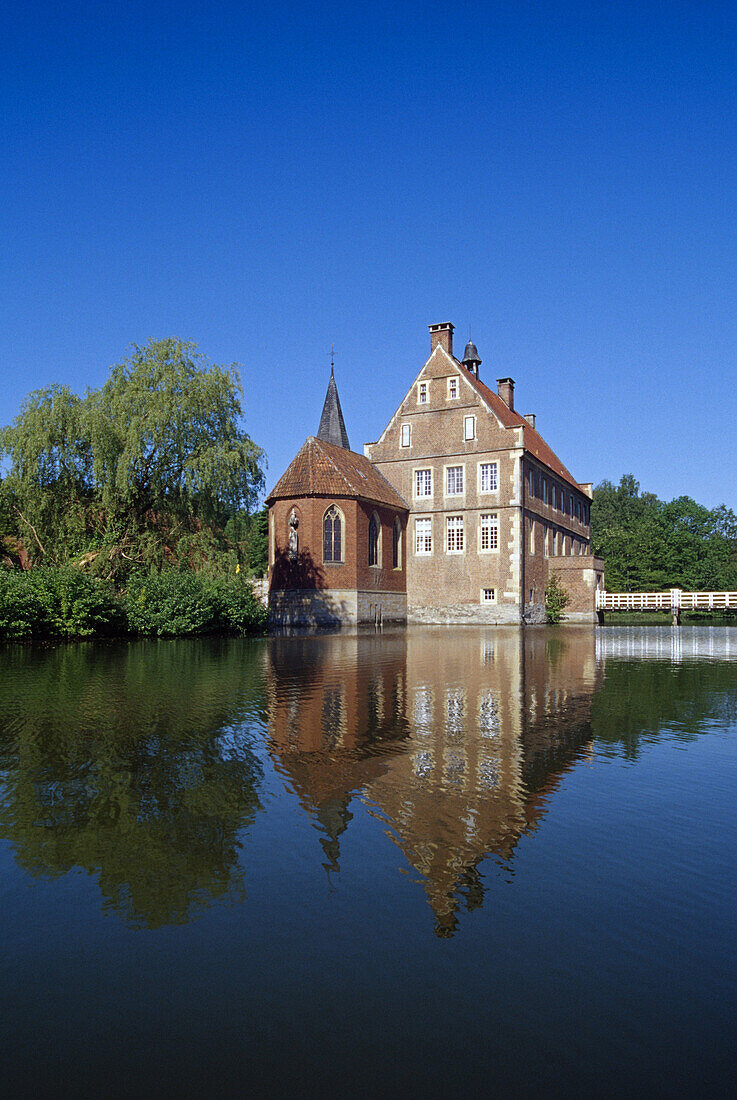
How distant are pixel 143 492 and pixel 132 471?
1193 mm

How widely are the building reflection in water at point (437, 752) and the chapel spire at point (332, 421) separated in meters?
38.3

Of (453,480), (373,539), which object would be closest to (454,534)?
(453,480)

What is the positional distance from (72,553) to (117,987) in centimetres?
2791

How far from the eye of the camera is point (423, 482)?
4759cm

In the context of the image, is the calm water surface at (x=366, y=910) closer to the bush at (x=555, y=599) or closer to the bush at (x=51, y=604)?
the bush at (x=51, y=604)

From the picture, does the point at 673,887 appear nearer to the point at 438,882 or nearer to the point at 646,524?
the point at 438,882

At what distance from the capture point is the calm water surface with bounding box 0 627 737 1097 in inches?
117

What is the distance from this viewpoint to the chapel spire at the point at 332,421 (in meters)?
53.8

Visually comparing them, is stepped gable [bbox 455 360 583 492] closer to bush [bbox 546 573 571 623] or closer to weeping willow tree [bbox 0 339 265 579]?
bush [bbox 546 573 571 623]

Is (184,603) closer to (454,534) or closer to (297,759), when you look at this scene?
(297,759)

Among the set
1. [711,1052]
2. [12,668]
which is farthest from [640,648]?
[711,1052]

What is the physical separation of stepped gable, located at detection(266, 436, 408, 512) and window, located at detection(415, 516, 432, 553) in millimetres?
3498

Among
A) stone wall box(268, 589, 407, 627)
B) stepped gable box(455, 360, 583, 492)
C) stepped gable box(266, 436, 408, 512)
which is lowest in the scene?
stone wall box(268, 589, 407, 627)

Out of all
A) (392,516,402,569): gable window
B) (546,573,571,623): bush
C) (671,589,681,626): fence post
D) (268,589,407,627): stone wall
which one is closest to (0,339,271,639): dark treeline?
(268,589,407,627): stone wall
